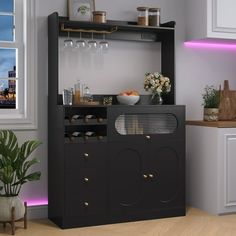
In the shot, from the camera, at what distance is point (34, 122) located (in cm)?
459

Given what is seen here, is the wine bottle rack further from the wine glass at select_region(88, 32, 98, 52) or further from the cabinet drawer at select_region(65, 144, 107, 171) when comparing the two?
the wine glass at select_region(88, 32, 98, 52)

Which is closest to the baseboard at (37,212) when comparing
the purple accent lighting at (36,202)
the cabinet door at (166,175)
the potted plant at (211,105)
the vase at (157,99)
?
the purple accent lighting at (36,202)

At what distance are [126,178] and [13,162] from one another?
102cm

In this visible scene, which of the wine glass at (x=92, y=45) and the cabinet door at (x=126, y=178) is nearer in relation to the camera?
the cabinet door at (x=126, y=178)

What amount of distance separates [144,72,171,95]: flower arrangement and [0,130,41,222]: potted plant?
1.24 meters

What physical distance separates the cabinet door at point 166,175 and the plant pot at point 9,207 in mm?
1185

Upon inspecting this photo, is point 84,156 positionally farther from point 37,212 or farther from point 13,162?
point 37,212

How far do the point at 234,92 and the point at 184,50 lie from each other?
69 cm

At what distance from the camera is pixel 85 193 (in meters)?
4.33

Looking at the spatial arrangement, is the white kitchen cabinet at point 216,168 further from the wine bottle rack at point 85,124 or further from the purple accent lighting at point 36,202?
the purple accent lighting at point 36,202

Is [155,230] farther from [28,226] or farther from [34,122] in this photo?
[34,122]

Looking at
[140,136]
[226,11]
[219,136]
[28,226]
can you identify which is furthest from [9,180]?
[226,11]

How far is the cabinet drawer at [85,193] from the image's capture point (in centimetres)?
427

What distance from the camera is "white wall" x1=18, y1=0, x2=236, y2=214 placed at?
15.2 ft
